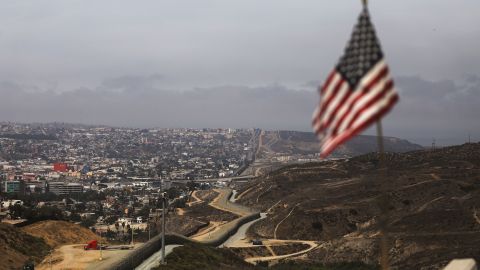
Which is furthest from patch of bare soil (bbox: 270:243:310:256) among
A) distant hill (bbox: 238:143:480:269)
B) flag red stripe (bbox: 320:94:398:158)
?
flag red stripe (bbox: 320:94:398:158)

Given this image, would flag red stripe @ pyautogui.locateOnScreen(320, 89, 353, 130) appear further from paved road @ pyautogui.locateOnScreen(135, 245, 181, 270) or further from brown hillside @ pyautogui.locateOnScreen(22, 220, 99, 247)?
brown hillside @ pyautogui.locateOnScreen(22, 220, 99, 247)

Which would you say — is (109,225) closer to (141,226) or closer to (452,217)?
(141,226)

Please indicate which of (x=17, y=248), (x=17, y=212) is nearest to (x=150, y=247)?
(x=17, y=248)

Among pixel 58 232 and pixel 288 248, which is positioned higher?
pixel 58 232

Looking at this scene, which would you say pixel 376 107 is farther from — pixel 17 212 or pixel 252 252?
pixel 17 212

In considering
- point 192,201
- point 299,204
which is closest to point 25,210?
point 299,204

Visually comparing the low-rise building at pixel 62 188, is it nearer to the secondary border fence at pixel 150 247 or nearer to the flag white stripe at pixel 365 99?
the secondary border fence at pixel 150 247
